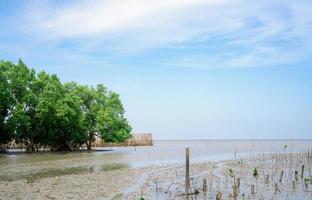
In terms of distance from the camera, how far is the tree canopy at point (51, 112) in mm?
44094

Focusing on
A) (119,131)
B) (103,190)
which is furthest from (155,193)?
(119,131)

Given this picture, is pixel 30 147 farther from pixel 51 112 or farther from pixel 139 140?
pixel 139 140

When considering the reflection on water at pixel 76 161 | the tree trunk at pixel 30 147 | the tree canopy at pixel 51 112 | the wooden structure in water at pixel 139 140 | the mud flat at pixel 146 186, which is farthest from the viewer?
the wooden structure in water at pixel 139 140

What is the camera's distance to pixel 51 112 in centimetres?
4669

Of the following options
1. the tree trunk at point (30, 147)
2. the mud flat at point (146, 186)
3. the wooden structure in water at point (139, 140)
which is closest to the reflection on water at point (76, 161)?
the mud flat at point (146, 186)

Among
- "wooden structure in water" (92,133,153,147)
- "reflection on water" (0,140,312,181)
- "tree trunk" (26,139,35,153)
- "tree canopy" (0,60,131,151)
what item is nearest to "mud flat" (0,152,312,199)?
"reflection on water" (0,140,312,181)

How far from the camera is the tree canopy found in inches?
1736

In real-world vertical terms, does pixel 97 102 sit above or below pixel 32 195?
above

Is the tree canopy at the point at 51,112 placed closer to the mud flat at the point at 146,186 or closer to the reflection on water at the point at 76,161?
the reflection on water at the point at 76,161

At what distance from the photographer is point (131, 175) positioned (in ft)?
76.8

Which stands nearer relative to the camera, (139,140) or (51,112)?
(51,112)

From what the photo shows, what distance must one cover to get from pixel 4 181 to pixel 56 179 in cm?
252

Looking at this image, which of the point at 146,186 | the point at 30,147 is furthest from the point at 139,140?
the point at 146,186

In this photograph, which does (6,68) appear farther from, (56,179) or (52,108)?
(56,179)
